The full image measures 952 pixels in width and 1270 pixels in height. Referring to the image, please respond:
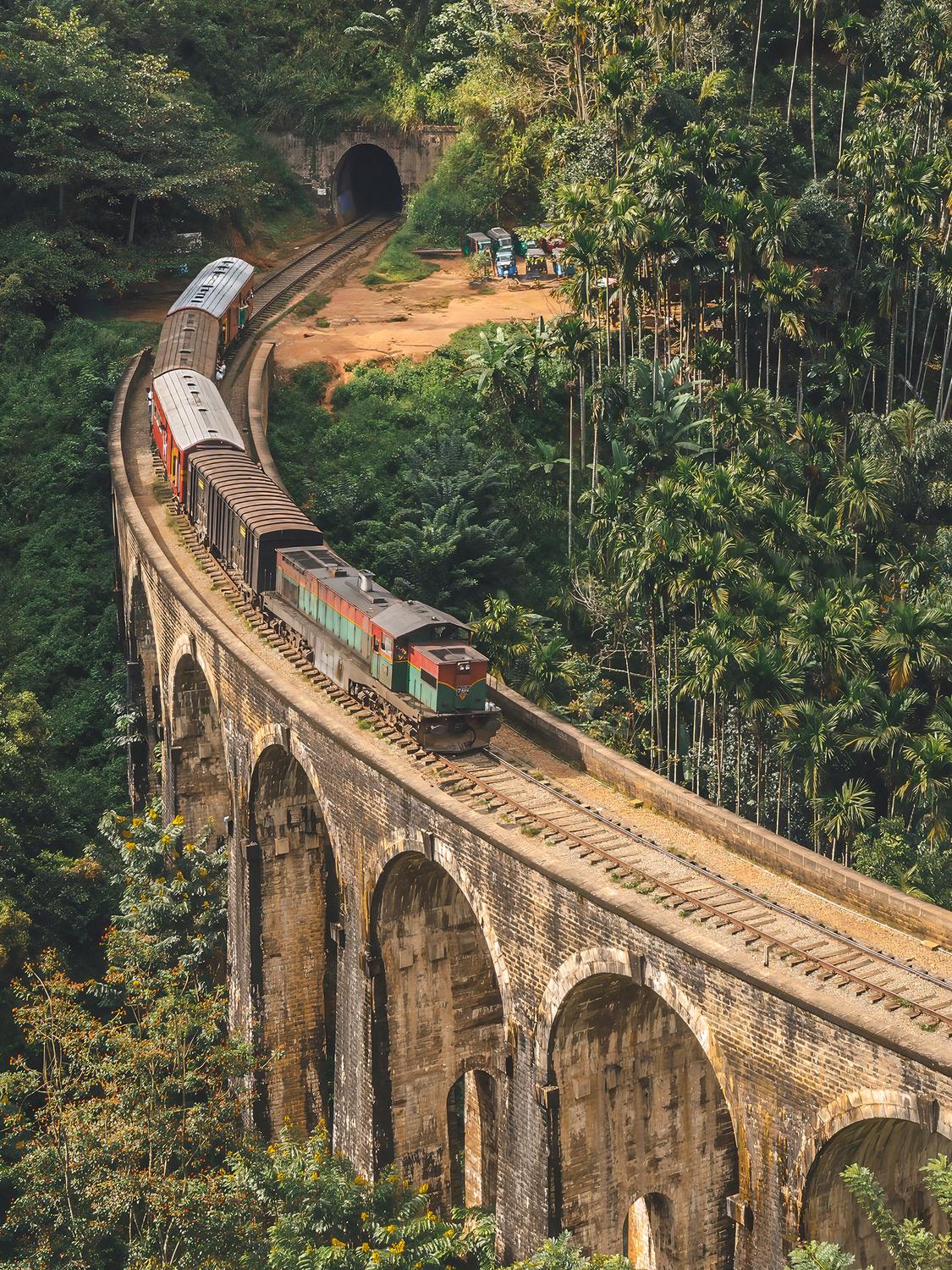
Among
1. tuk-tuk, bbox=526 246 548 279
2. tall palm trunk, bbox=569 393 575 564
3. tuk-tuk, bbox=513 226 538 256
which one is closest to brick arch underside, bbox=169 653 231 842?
tall palm trunk, bbox=569 393 575 564

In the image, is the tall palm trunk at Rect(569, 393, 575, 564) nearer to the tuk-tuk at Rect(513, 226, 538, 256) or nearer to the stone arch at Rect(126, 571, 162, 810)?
the tuk-tuk at Rect(513, 226, 538, 256)

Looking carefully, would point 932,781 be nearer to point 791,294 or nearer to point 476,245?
point 791,294

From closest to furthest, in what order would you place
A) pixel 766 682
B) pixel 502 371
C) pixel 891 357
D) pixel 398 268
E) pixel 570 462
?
pixel 766 682, pixel 891 357, pixel 570 462, pixel 502 371, pixel 398 268

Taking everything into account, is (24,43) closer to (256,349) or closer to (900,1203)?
(256,349)

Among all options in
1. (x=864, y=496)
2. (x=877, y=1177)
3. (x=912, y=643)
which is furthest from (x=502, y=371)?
(x=877, y=1177)

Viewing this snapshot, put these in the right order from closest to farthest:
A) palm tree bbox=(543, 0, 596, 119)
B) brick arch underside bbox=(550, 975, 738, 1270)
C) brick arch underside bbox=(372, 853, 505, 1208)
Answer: brick arch underside bbox=(550, 975, 738, 1270)
brick arch underside bbox=(372, 853, 505, 1208)
palm tree bbox=(543, 0, 596, 119)

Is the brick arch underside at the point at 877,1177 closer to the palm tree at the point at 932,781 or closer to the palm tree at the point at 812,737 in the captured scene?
the palm tree at the point at 932,781
